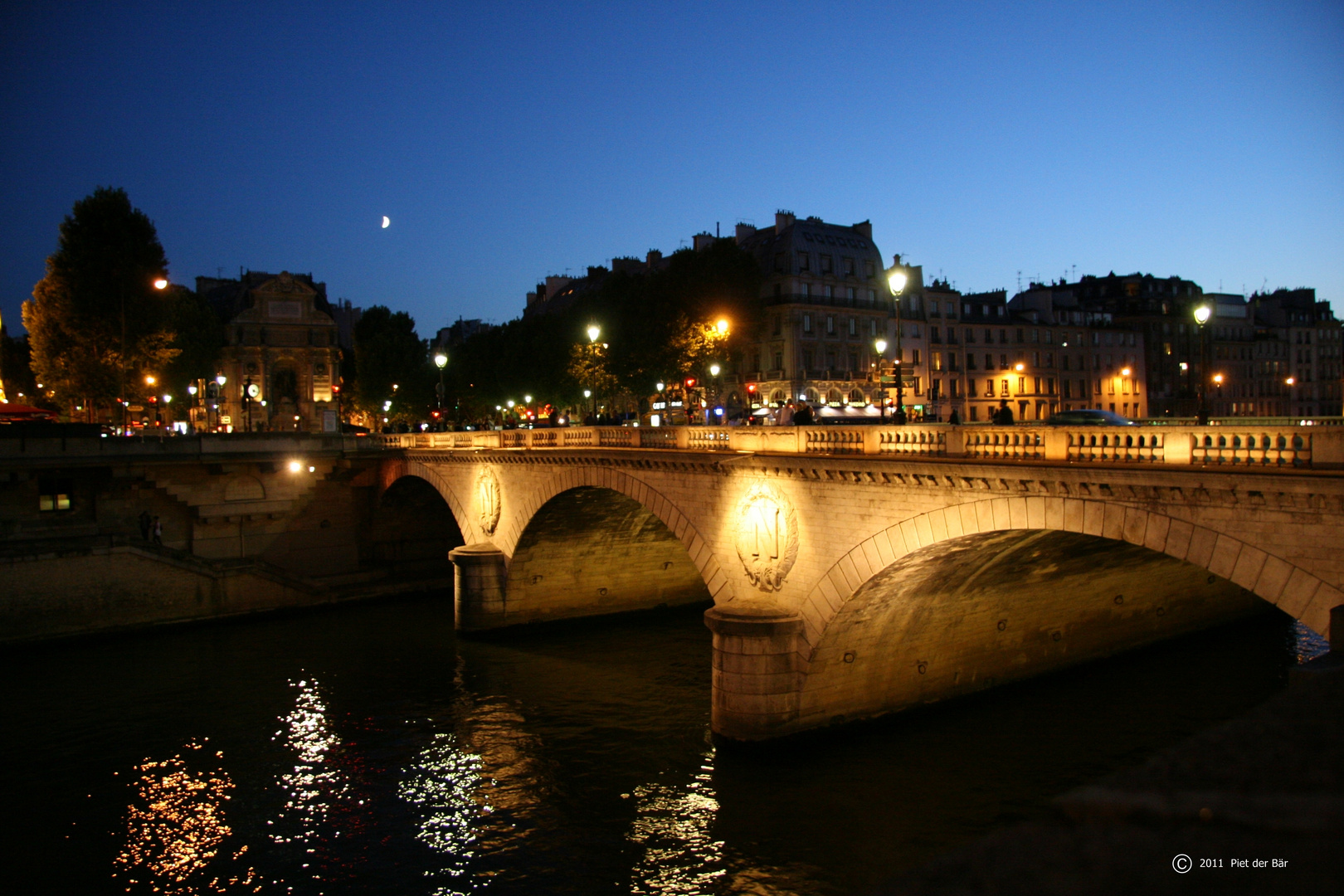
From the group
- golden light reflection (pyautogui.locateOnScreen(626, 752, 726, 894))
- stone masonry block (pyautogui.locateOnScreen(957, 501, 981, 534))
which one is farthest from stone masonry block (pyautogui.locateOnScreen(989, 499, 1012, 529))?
golden light reflection (pyautogui.locateOnScreen(626, 752, 726, 894))

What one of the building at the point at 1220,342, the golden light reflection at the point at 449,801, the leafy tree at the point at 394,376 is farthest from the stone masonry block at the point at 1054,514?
the leafy tree at the point at 394,376

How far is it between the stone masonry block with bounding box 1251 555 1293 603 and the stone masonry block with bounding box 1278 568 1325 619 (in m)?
0.05

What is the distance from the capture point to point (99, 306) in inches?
1731

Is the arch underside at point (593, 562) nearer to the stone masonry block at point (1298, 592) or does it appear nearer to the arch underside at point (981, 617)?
the arch underside at point (981, 617)

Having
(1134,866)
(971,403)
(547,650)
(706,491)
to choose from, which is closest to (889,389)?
(971,403)

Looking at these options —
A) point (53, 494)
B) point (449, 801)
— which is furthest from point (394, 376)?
point (449, 801)

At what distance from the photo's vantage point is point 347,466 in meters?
43.6

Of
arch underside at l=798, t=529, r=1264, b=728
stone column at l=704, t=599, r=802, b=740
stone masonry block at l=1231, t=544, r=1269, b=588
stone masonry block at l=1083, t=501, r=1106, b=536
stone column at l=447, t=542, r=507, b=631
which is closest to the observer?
stone masonry block at l=1231, t=544, r=1269, b=588

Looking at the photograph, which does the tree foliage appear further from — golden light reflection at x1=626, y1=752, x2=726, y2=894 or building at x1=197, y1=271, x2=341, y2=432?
golden light reflection at x1=626, y1=752, x2=726, y2=894

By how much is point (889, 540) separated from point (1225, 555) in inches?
224

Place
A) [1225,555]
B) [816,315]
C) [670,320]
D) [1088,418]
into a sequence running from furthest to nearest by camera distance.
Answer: [816,315] < [670,320] < [1088,418] < [1225,555]

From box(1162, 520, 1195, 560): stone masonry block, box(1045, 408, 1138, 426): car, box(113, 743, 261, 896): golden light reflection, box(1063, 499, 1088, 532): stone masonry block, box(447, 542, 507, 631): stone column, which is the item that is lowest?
box(113, 743, 261, 896): golden light reflection

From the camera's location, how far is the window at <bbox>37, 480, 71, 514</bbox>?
37219 mm

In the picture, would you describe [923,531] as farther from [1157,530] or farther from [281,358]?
[281,358]
